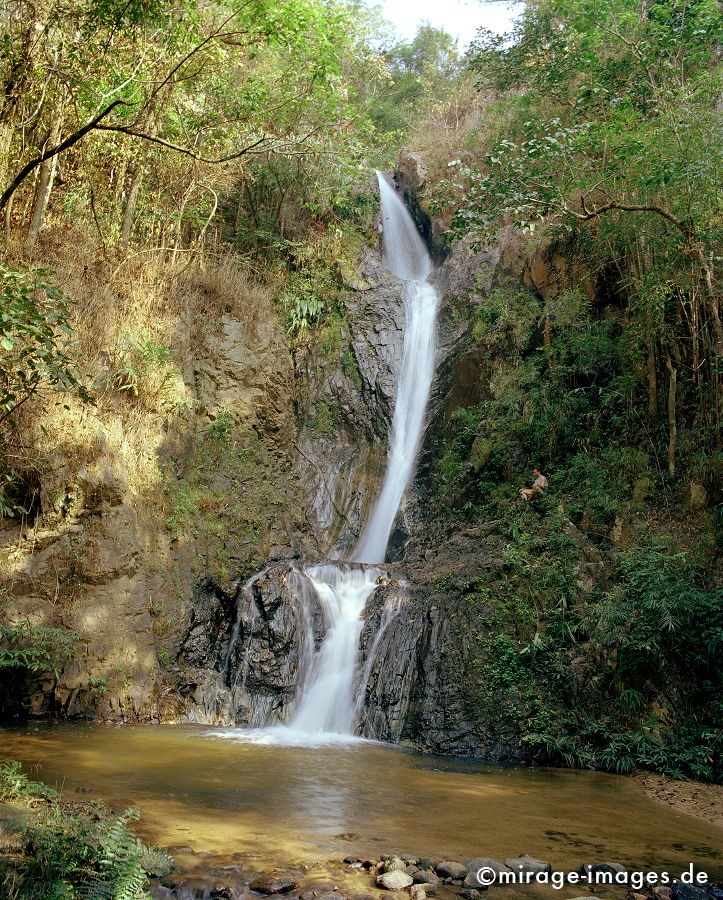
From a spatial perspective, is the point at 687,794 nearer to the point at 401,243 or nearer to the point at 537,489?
the point at 537,489

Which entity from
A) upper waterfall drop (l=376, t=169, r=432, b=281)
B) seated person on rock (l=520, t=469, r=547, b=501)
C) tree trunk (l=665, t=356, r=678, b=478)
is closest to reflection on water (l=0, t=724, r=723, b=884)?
seated person on rock (l=520, t=469, r=547, b=501)

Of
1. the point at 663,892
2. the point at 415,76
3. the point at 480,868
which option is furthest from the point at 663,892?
the point at 415,76

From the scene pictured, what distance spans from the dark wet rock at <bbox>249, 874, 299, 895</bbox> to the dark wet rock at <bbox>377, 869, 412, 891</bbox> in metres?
0.54

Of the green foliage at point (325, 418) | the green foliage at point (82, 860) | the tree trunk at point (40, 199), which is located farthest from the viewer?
the green foliage at point (325, 418)

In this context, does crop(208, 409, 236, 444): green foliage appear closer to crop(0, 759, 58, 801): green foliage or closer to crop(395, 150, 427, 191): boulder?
crop(0, 759, 58, 801): green foliage

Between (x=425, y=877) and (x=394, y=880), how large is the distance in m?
0.25

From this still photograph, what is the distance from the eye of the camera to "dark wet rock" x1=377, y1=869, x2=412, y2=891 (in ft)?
13.7

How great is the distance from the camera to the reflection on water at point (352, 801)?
16.4ft

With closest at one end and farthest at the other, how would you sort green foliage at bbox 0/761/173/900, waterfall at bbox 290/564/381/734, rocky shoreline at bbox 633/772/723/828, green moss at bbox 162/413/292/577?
green foliage at bbox 0/761/173/900, rocky shoreline at bbox 633/772/723/828, waterfall at bbox 290/564/381/734, green moss at bbox 162/413/292/577

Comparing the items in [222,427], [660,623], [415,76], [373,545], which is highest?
[415,76]

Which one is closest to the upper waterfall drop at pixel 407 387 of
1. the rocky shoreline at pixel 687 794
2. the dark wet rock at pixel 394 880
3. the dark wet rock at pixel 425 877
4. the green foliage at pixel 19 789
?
the rocky shoreline at pixel 687 794

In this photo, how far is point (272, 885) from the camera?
404 cm

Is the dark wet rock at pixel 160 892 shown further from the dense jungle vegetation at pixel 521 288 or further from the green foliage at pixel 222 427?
the green foliage at pixel 222 427

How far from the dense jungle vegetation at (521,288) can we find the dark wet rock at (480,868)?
3.99 meters
